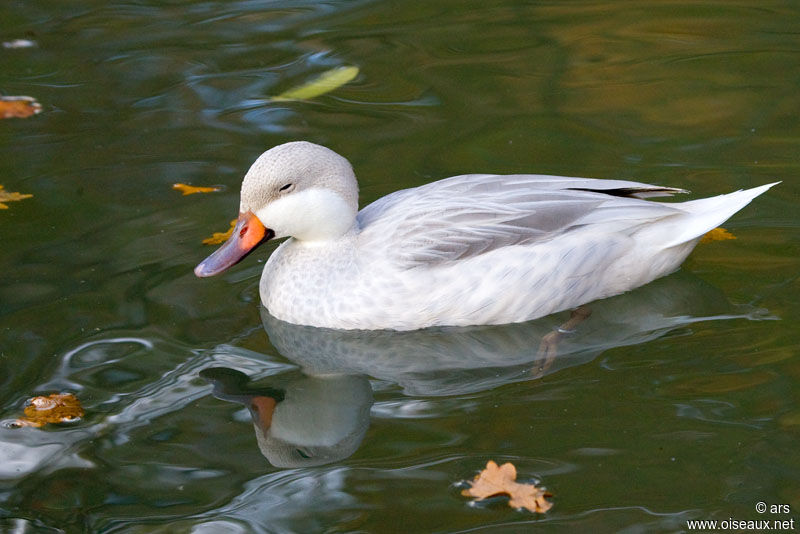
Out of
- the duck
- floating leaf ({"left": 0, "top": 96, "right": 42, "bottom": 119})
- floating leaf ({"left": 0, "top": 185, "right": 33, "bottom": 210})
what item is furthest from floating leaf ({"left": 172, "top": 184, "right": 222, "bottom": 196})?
floating leaf ({"left": 0, "top": 96, "right": 42, "bottom": 119})

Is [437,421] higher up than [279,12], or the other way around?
[279,12]

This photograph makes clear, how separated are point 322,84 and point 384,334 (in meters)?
3.39

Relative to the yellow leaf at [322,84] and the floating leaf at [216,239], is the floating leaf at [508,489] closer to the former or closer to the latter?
the floating leaf at [216,239]

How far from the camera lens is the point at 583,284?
5746 millimetres

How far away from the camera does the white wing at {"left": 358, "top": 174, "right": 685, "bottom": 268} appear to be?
5652 millimetres

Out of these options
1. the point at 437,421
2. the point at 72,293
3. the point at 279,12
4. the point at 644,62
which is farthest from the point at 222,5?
the point at 437,421

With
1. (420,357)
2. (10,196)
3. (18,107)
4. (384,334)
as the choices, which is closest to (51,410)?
(384,334)

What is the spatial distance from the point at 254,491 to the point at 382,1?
639 cm

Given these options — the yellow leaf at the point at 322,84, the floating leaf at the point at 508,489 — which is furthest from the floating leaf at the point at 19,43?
the floating leaf at the point at 508,489

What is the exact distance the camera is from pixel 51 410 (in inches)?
201

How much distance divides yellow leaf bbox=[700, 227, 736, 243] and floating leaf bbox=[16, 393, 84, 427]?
11.9 feet

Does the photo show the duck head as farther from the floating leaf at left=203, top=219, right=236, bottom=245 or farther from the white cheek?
the floating leaf at left=203, top=219, right=236, bottom=245

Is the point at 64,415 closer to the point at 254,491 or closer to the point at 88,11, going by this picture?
the point at 254,491

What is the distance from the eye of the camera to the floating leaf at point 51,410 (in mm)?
5027
